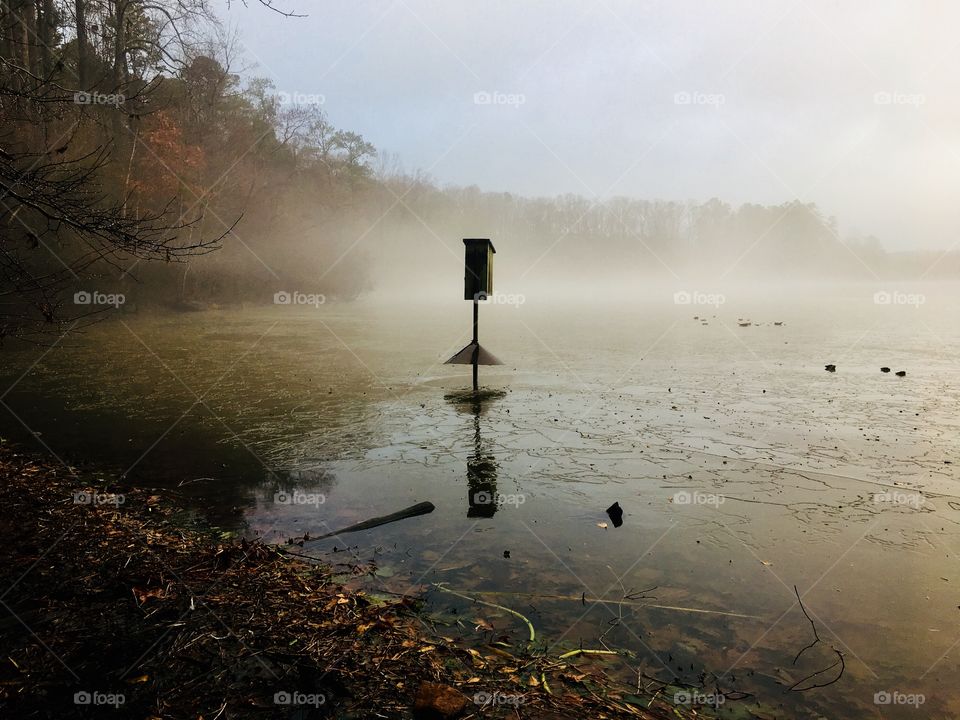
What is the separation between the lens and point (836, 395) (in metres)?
11.8

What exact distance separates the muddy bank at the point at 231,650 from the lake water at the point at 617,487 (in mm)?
352

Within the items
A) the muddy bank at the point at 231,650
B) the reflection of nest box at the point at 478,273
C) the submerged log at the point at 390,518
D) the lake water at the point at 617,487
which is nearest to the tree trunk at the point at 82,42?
the lake water at the point at 617,487

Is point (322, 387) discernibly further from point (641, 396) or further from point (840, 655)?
point (840, 655)

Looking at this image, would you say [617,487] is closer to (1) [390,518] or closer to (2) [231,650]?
(1) [390,518]

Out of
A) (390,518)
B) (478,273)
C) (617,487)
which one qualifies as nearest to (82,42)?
(478,273)

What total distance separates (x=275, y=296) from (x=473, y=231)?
65.7 meters

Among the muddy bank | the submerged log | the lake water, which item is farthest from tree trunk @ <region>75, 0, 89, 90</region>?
the muddy bank

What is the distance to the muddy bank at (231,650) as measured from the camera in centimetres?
301

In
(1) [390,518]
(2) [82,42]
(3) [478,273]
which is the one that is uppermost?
(2) [82,42]

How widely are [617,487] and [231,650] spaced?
4485 mm

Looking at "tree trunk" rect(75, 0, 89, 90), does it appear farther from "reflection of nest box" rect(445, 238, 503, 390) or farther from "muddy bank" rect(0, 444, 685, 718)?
"muddy bank" rect(0, 444, 685, 718)

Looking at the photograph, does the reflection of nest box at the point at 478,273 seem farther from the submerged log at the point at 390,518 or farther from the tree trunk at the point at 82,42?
the tree trunk at the point at 82,42

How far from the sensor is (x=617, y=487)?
677 centimetres

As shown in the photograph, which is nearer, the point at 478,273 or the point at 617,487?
the point at 617,487
